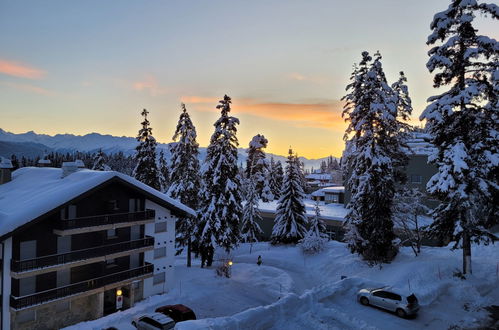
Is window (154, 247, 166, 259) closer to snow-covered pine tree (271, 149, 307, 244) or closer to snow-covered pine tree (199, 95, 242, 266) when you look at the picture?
snow-covered pine tree (199, 95, 242, 266)

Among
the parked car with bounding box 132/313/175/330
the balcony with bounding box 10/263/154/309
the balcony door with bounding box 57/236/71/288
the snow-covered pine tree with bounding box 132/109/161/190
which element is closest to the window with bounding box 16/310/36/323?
the balcony with bounding box 10/263/154/309

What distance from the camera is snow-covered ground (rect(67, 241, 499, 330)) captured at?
1620cm

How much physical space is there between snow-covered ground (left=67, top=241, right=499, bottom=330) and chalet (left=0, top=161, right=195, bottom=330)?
2222 mm

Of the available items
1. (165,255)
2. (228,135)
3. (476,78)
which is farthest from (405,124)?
(165,255)

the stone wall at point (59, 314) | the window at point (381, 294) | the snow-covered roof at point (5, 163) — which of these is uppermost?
the snow-covered roof at point (5, 163)

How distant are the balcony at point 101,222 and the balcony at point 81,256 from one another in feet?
5.07

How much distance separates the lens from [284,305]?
16297 mm

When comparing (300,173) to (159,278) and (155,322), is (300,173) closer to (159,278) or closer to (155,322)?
(159,278)

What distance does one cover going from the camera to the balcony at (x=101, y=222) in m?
23.0

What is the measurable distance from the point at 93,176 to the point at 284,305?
58.4ft

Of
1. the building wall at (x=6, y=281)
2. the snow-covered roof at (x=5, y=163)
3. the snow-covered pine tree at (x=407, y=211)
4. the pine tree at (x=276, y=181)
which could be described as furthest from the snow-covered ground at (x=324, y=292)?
the pine tree at (x=276, y=181)

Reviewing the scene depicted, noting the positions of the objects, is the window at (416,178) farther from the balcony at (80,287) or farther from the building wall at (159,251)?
the balcony at (80,287)

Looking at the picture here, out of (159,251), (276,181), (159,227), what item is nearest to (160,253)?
(159,251)

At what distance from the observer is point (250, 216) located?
5362 centimetres
